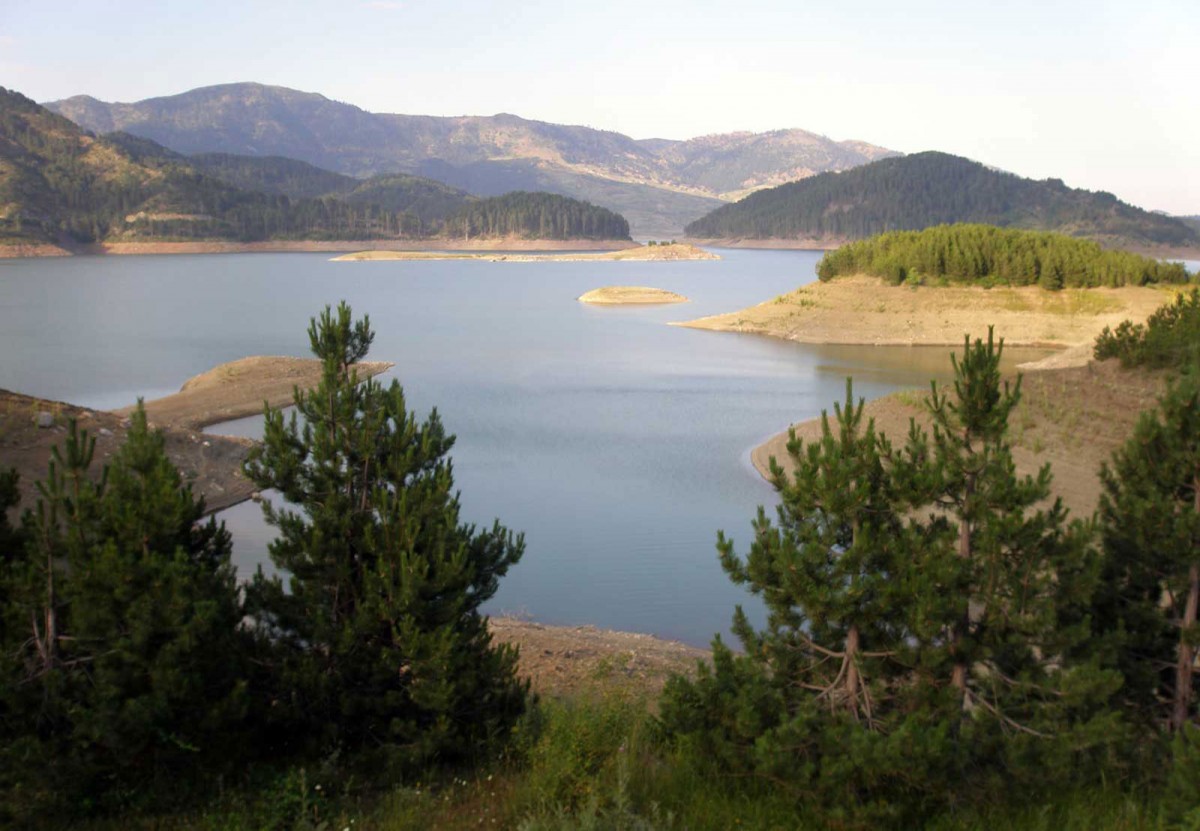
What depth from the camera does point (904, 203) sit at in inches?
6506

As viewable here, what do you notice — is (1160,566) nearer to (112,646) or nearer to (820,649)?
(820,649)

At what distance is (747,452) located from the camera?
19562 millimetres

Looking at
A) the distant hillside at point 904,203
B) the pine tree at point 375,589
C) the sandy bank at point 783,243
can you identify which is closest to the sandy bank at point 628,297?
the pine tree at point 375,589

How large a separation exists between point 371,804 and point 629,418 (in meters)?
18.5

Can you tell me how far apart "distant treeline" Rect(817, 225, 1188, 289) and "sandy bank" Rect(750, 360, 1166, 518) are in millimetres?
19926

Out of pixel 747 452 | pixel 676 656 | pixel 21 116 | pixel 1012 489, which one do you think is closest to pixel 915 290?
pixel 747 452

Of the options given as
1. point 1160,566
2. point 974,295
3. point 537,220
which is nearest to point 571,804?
point 1160,566

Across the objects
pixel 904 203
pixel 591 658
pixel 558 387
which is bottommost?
pixel 591 658

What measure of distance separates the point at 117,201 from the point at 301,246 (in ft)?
68.9

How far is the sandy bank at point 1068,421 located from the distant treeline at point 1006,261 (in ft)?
65.4

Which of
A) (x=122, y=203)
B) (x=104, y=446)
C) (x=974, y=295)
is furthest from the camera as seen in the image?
(x=122, y=203)

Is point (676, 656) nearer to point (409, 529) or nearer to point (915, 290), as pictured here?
point (409, 529)

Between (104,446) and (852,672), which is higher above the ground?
(852,672)

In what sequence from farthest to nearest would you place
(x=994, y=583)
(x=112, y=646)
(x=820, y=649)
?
1. (x=820, y=649)
2. (x=994, y=583)
3. (x=112, y=646)
